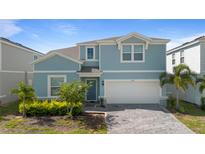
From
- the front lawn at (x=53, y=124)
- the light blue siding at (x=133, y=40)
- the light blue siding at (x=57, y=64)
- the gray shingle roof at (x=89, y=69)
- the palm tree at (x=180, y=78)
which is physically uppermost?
the light blue siding at (x=133, y=40)

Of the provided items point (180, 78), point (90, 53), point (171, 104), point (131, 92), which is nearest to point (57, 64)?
point (90, 53)

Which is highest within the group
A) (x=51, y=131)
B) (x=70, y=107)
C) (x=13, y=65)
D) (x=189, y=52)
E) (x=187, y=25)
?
(x=187, y=25)

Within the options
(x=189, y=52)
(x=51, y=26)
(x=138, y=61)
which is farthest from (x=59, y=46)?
(x=189, y=52)

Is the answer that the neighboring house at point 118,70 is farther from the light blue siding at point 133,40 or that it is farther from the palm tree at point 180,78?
the palm tree at point 180,78

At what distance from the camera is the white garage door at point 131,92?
15.5 metres

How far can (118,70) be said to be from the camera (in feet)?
49.7

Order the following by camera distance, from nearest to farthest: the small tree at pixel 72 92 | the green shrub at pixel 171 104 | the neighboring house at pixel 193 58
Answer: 1. the small tree at pixel 72 92
2. the green shrub at pixel 171 104
3. the neighboring house at pixel 193 58

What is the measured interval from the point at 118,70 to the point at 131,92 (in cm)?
234

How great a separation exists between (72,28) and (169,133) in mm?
9634

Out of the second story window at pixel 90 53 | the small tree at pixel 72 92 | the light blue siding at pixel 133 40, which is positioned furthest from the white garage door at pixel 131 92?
the small tree at pixel 72 92

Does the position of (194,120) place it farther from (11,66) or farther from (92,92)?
(11,66)

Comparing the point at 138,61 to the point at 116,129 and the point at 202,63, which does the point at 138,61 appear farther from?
the point at 116,129

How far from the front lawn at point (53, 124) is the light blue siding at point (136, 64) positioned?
5055 millimetres

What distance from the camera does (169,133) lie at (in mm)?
8383
